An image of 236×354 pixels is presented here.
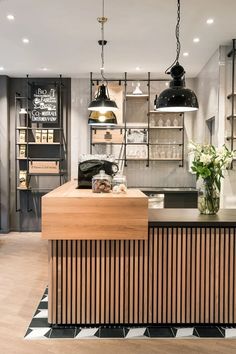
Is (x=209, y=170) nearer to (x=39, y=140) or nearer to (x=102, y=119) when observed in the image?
(x=102, y=119)

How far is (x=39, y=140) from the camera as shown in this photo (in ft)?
24.6

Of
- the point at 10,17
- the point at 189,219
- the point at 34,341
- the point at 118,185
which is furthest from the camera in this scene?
the point at 10,17

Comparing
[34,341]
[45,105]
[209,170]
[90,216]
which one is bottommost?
[34,341]

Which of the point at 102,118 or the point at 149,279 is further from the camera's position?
the point at 102,118

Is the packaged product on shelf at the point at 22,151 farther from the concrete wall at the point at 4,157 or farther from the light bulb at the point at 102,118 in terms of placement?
the light bulb at the point at 102,118

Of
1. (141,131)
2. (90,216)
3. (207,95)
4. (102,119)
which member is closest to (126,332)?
(90,216)

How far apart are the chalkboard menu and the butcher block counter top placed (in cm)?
461

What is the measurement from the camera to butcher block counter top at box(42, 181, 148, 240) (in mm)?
3102

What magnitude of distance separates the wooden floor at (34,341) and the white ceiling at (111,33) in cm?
311

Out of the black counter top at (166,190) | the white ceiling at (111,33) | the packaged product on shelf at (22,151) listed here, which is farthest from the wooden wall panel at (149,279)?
the packaged product on shelf at (22,151)

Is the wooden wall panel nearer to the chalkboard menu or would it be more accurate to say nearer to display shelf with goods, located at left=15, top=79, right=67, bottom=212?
display shelf with goods, located at left=15, top=79, right=67, bottom=212

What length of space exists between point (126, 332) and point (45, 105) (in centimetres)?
524

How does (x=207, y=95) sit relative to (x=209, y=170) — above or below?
above

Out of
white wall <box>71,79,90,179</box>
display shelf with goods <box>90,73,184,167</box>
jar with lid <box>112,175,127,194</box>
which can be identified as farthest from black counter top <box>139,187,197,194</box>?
jar with lid <box>112,175,127,194</box>
